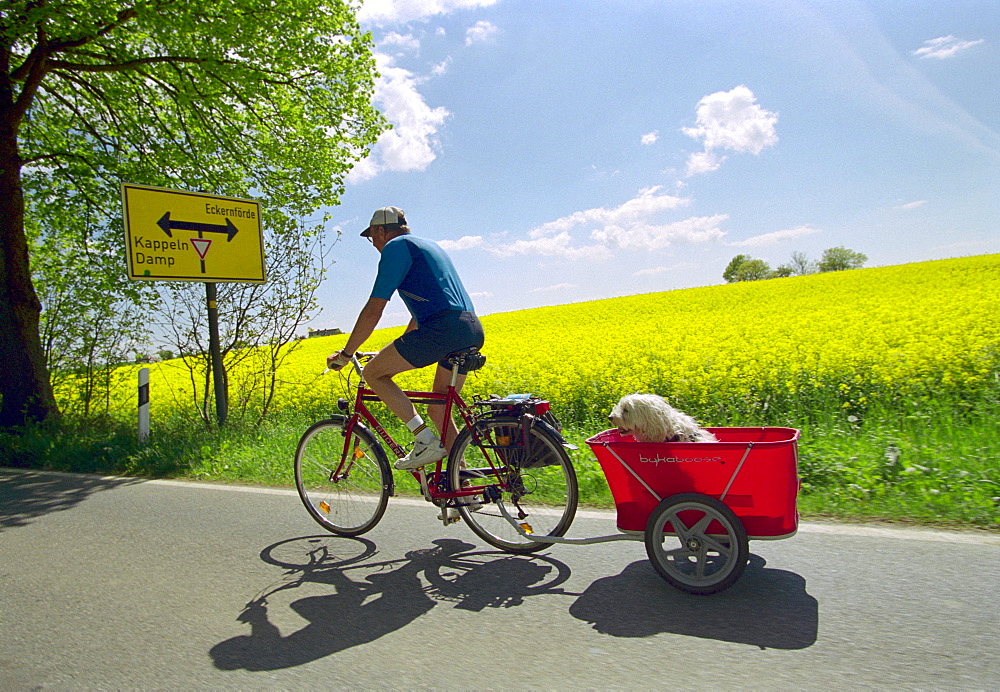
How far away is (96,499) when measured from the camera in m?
5.98

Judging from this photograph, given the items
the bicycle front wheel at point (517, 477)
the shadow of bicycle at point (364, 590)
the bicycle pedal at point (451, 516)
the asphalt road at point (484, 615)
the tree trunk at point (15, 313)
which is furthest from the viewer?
the tree trunk at point (15, 313)

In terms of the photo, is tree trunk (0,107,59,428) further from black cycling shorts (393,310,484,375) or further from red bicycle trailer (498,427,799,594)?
red bicycle trailer (498,427,799,594)

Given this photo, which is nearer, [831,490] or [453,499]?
[453,499]

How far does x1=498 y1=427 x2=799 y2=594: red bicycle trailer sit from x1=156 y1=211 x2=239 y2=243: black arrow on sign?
6.99m

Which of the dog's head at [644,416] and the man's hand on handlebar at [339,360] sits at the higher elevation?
the man's hand on handlebar at [339,360]

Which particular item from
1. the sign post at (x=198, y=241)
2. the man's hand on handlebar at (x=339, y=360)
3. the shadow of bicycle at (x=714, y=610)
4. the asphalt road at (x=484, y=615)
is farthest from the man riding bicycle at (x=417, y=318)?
the sign post at (x=198, y=241)

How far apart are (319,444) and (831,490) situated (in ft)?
11.8

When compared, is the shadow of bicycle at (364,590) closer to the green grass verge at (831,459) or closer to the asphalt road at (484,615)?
the asphalt road at (484,615)

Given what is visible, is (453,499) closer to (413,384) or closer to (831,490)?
(831,490)

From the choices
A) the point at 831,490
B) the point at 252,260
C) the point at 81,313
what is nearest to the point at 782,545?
the point at 831,490

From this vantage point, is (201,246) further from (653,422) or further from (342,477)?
(653,422)

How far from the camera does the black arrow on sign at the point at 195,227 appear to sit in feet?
26.6

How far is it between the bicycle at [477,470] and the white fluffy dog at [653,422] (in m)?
0.59

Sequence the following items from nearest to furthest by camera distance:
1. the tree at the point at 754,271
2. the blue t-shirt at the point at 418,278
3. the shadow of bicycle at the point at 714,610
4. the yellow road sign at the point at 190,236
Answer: the shadow of bicycle at the point at 714,610, the blue t-shirt at the point at 418,278, the yellow road sign at the point at 190,236, the tree at the point at 754,271
